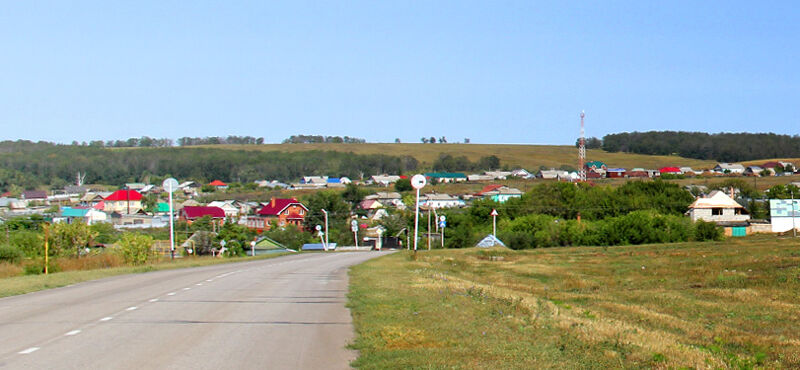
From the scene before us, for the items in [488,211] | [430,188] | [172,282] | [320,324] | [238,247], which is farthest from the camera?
[430,188]

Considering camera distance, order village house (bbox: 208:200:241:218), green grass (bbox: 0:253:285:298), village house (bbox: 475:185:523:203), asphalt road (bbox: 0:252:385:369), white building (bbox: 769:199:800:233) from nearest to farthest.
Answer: asphalt road (bbox: 0:252:385:369), green grass (bbox: 0:253:285:298), white building (bbox: 769:199:800:233), village house (bbox: 208:200:241:218), village house (bbox: 475:185:523:203)

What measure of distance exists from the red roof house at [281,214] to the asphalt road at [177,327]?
335 feet

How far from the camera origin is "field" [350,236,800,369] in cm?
1013

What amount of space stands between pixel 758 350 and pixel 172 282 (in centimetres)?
1750

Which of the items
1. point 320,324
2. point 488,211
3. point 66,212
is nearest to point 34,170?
point 66,212

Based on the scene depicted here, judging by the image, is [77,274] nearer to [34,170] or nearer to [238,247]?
[238,247]

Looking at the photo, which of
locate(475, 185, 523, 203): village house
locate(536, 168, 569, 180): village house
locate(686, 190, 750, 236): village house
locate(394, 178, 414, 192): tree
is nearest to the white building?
locate(686, 190, 750, 236): village house

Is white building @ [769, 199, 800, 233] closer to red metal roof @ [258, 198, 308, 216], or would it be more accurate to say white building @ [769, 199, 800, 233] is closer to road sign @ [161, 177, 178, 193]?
red metal roof @ [258, 198, 308, 216]

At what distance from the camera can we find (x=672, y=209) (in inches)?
4190

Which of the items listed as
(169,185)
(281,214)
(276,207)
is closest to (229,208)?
(276,207)

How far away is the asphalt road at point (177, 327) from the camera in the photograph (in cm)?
1031

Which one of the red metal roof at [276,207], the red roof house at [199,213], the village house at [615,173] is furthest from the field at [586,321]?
the village house at [615,173]

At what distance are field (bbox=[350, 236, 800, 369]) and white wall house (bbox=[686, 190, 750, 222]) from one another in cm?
7170

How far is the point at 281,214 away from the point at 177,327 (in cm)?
11230
